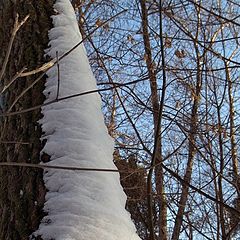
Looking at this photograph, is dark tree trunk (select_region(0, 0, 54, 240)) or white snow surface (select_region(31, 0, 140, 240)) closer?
white snow surface (select_region(31, 0, 140, 240))

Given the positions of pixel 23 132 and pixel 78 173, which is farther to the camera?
pixel 23 132

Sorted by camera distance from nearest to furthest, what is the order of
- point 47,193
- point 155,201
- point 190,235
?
point 47,193 < point 190,235 < point 155,201

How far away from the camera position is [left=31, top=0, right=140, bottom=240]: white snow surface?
0.95 metres

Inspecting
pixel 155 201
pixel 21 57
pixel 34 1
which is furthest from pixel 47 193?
pixel 155 201

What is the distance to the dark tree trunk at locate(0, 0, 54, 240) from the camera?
1.07 meters

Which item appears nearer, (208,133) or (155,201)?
(208,133)

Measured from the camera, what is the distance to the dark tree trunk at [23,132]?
1.07 meters

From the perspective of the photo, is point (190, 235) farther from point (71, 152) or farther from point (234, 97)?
point (71, 152)

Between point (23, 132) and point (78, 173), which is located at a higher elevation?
point (23, 132)

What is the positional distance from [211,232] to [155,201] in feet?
2.40

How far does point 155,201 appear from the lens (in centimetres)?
418

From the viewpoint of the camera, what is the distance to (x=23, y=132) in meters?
1.24

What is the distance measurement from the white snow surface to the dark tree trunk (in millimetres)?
37

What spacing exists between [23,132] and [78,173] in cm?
28
